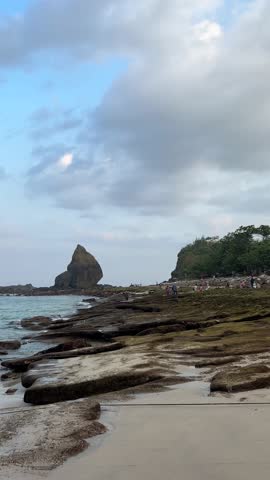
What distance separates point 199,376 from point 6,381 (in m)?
6.45

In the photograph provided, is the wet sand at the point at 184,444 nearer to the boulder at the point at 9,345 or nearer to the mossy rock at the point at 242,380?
the mossy rock at the point at 242,380

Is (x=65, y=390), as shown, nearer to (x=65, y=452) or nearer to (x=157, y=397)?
(x=157, y=397)

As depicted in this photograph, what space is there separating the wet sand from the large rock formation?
168309mm

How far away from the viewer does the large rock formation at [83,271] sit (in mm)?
175375

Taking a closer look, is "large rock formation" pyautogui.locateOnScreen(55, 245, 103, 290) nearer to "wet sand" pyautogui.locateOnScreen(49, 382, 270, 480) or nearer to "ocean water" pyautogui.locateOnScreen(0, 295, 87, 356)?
"ocean water" pyautogui.locateOnScreen(0, 295, 87, 356)

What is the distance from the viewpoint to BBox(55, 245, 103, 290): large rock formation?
175375mm

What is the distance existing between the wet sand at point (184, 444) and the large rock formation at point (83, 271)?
6626 inches

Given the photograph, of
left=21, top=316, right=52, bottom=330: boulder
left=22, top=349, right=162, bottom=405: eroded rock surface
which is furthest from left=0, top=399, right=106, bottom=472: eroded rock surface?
left=21, top=316, right=52, bottom=330: boulder

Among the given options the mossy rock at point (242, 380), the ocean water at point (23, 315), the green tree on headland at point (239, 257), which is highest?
the green tree on headland at point (239, 257)

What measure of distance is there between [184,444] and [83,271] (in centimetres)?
17199

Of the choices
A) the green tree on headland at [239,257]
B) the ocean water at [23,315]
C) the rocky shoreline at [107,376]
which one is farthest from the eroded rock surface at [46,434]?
the green tree on headland at [239,257]

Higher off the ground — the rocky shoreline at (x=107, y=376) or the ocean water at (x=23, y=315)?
the rocky shoreline at (x=107, y=376)

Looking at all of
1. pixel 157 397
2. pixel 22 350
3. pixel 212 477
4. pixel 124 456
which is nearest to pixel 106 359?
pixel 157 397

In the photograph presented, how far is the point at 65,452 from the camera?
5.61 meters
